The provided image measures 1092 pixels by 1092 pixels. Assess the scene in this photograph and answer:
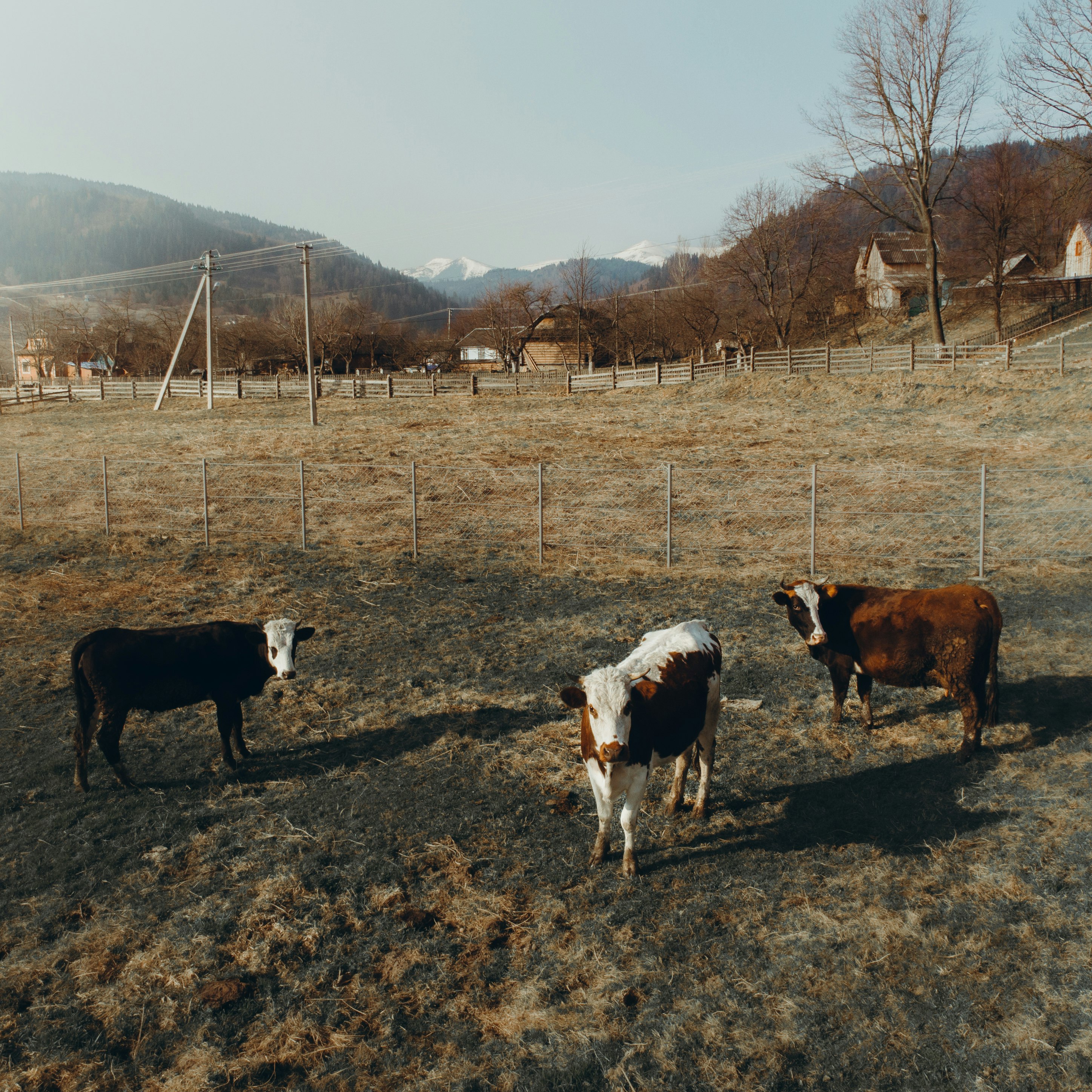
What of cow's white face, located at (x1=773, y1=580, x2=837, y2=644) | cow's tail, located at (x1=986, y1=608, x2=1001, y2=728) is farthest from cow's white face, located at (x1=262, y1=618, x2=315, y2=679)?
cow's tail, located at (x1=986, y1=608, x2=1001, y2=728)

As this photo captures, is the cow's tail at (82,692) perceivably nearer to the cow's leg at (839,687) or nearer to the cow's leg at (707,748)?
the cow's leg at (707,748)

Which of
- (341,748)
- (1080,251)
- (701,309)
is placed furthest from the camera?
(701,309)

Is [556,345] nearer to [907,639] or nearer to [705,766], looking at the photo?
[907,639]

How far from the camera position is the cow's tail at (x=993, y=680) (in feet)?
20.9

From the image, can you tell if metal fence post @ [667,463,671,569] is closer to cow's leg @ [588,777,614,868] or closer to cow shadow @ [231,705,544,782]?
cow shadow @ [231,705,544,782]

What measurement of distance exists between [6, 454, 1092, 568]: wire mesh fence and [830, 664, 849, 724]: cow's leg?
5821 mm

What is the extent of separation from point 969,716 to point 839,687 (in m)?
1.03

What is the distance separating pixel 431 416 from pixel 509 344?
1298 inches

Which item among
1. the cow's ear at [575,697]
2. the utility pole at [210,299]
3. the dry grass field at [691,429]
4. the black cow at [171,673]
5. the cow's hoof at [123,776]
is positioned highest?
the utility pole at [210,299]

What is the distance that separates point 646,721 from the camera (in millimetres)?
4891

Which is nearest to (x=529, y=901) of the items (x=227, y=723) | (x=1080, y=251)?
(x=227, y=723)

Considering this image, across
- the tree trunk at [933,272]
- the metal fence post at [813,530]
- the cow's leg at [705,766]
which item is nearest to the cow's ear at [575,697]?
the cow's leg at [705,766]

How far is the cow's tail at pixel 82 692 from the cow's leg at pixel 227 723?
95 cm

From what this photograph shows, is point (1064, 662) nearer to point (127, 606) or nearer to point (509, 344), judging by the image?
point (127, 606)
